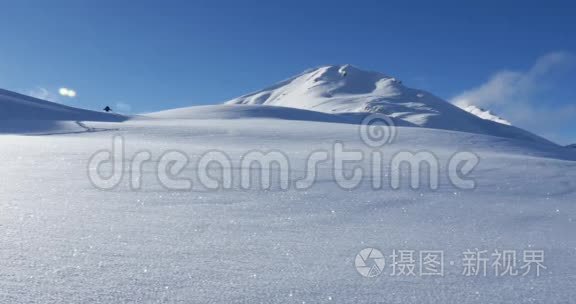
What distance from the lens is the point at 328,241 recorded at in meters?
2.31

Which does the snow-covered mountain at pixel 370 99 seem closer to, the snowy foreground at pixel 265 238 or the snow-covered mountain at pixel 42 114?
the snow-covered mountain at pixel 42 114

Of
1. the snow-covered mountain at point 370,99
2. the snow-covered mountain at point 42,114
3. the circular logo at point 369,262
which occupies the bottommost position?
the circular logo at point 369,262

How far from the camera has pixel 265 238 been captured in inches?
90.1

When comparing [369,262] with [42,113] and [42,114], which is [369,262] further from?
[42,113]

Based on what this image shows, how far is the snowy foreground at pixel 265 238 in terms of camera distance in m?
1.62

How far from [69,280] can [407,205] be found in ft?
8.24

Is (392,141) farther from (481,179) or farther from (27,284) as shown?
(27,284)

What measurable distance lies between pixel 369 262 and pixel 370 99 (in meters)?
99.9

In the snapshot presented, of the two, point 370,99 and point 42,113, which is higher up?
point 370,99

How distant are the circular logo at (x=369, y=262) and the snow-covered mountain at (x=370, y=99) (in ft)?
205

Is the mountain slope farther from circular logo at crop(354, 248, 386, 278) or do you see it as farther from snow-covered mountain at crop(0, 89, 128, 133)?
circular logo at crop(354, 248, 386, 278)

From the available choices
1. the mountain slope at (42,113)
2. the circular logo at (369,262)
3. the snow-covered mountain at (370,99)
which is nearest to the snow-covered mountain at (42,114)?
the mountain slope at (42,113)

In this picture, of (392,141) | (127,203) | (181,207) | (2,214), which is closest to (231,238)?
(181,207)

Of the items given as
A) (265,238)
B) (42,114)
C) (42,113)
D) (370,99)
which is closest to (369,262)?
(265,238)
